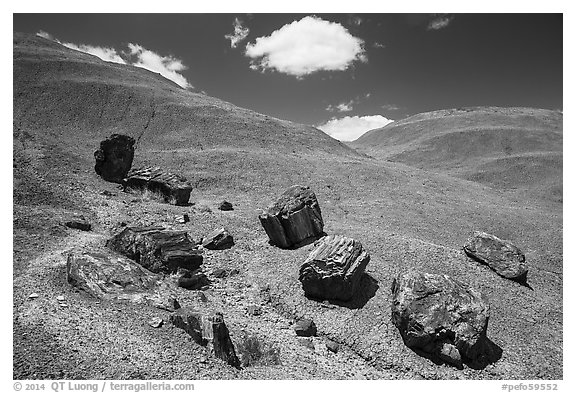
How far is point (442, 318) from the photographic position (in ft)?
33.7

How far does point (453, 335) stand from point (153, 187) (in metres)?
20.6

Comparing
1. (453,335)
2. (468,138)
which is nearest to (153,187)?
(453,335)

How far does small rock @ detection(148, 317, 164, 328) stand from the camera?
8712mm

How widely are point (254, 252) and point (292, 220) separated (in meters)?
2.41

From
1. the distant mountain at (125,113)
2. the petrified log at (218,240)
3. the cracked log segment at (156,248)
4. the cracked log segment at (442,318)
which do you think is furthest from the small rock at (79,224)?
the distant mountain at (125,113)

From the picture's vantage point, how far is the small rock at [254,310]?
1183 cm

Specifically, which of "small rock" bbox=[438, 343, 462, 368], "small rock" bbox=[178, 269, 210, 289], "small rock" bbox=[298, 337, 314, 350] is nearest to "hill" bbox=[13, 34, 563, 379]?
"small rock" bbox=[298, 337, 314, 350]

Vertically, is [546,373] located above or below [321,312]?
below

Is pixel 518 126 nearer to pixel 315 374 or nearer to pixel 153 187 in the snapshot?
pixel 153 187

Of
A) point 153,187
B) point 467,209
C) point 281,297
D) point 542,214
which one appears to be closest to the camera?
point 281,297

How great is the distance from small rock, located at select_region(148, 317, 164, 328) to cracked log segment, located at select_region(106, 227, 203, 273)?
4.11 m

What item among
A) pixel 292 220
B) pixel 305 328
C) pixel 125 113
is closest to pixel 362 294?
pixel 305 328

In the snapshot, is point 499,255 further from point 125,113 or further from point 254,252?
point 125,113

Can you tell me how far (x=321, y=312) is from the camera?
1202cm
